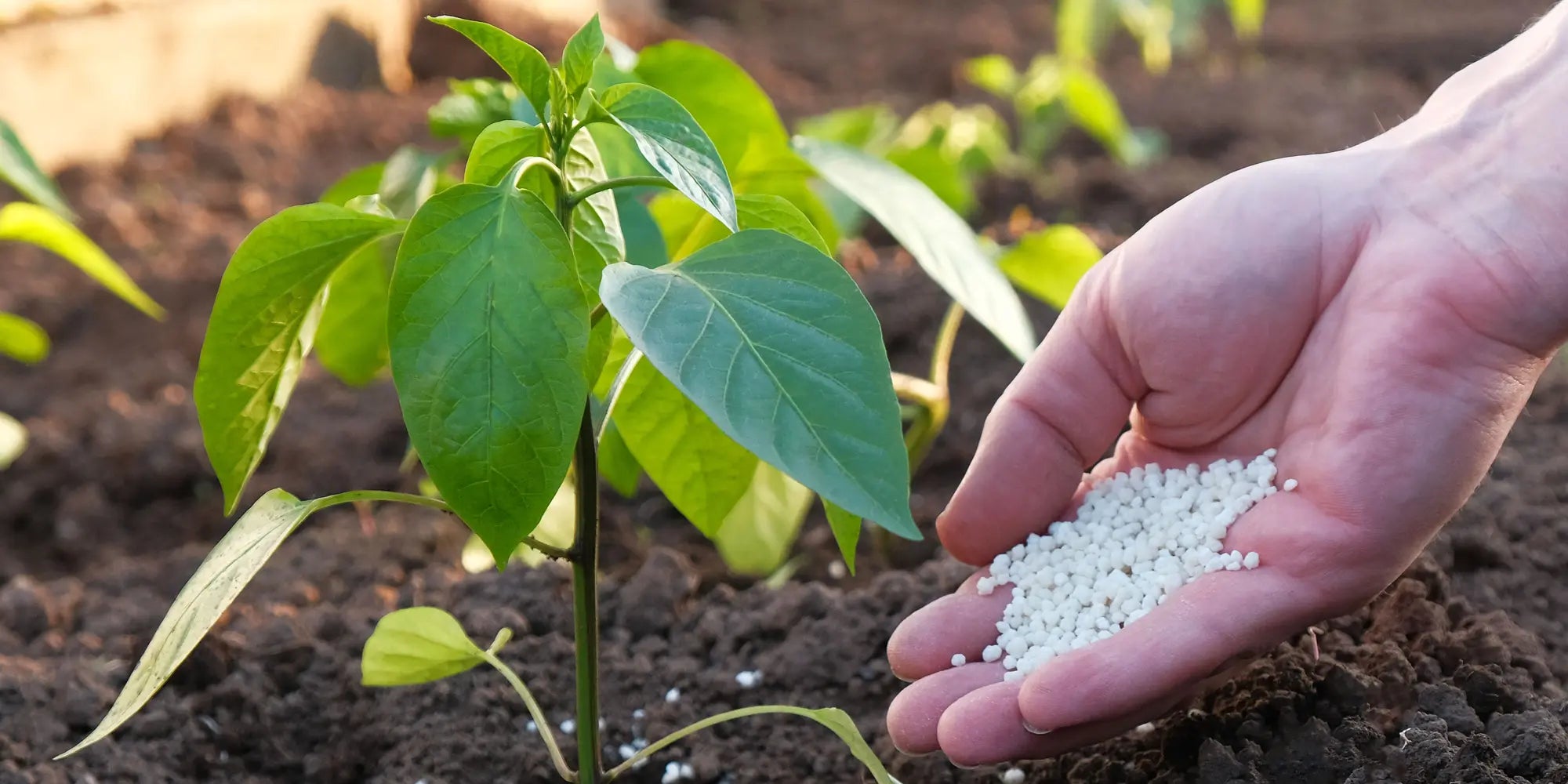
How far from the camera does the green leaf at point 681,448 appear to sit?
3.22 feet

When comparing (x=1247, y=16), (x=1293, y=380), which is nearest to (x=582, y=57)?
(x=1293, y=380)

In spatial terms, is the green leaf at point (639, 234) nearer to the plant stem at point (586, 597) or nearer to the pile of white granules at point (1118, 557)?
the plant stem at point (586, 597)

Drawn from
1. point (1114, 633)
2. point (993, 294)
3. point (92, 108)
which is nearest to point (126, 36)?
point (92, 108)

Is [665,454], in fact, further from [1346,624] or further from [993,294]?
[1346,624]

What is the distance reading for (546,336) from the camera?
2.55ft

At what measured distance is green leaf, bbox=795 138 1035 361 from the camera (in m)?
1.13

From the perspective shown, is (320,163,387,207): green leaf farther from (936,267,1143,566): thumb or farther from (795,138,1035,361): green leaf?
(936,267,1143,566): thumb

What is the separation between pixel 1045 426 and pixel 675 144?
1.56ft

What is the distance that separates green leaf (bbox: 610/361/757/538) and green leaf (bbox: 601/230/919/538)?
7.2 inches

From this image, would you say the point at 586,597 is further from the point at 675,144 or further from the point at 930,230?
the point at 930,230

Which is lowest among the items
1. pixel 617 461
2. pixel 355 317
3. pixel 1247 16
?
pixel 617 461

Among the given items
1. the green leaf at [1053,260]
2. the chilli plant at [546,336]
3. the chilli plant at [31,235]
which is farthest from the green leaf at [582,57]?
the green leaf at [1053,260]

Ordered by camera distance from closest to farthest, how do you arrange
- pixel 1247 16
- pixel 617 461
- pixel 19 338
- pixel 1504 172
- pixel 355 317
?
pixel 1504 172 → pixel 617 461 → pixel 355 317 → pixel 19 338 → pixel 1247 16

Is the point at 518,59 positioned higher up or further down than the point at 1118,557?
higher up
